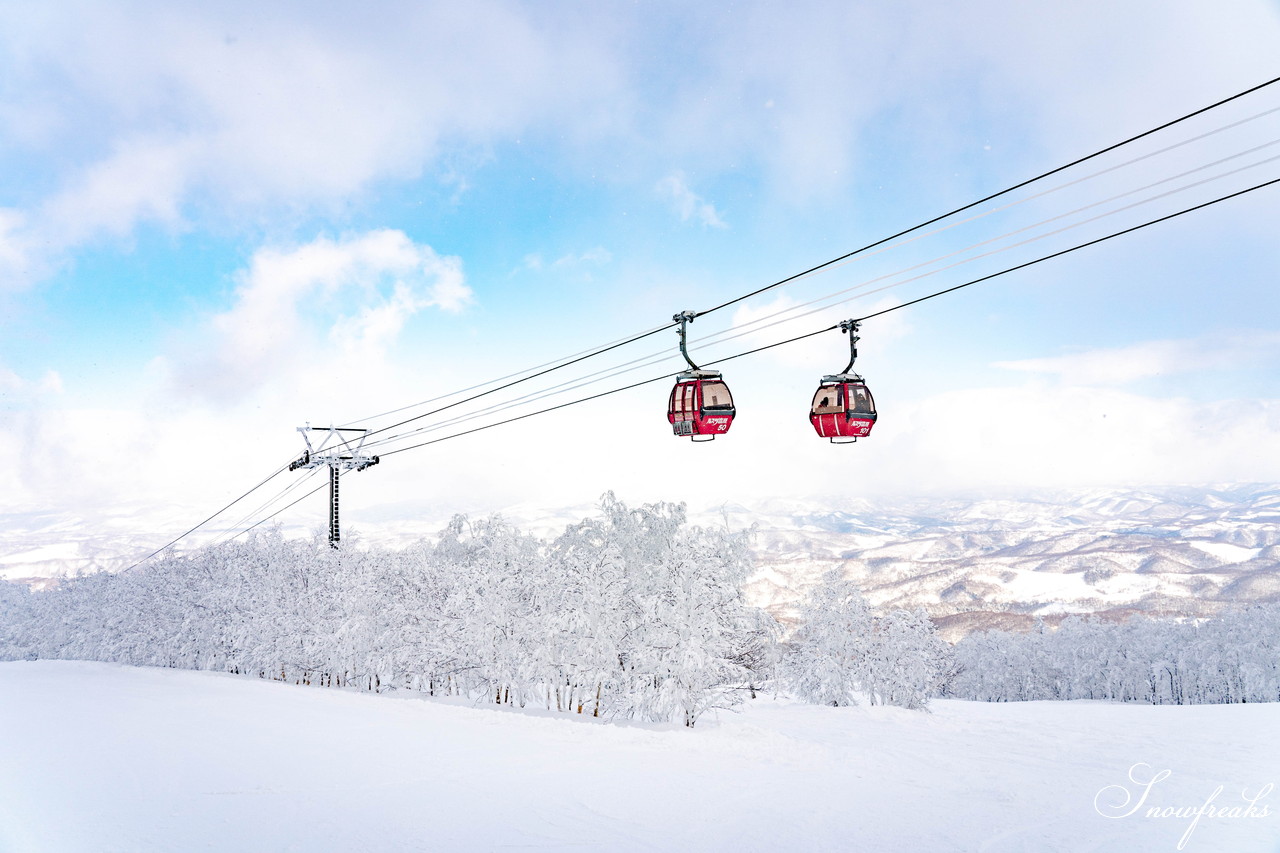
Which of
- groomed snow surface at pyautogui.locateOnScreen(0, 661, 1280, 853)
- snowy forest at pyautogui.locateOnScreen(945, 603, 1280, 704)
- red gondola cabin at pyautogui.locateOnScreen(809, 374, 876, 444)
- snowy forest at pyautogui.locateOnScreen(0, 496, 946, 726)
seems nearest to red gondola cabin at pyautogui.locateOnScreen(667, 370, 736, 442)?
red gondola cabin at pyautogui.locateOnScreen(809, 374, 876, 444)

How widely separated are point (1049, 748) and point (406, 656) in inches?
1017

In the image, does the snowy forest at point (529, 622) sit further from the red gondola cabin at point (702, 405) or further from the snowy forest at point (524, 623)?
the red gondola cabin at point (702, 405)

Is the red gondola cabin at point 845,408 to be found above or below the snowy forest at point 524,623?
above

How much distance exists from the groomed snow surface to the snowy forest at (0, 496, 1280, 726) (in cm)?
350

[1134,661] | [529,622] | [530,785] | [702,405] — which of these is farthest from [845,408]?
[1134,661]

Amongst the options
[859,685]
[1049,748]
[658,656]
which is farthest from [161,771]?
[859,685]

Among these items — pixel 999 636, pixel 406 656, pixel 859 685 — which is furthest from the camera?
pixel 999 636

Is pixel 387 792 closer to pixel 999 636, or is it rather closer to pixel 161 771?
pixel 161 771

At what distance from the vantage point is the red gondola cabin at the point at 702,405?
11133 millimetres

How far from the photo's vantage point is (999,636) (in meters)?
105

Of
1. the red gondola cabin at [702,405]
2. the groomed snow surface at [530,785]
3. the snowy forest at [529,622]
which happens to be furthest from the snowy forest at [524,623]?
the red gondola cabin at [702,405]

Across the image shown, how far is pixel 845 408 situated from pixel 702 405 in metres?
2.15

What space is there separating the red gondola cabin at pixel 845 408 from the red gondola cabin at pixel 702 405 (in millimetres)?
1407

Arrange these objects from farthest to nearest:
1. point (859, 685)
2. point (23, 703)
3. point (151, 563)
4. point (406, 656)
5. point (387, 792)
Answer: point (151, 563), point (859, 685), point (406, 656), point (23, 703), point (387, 792)
